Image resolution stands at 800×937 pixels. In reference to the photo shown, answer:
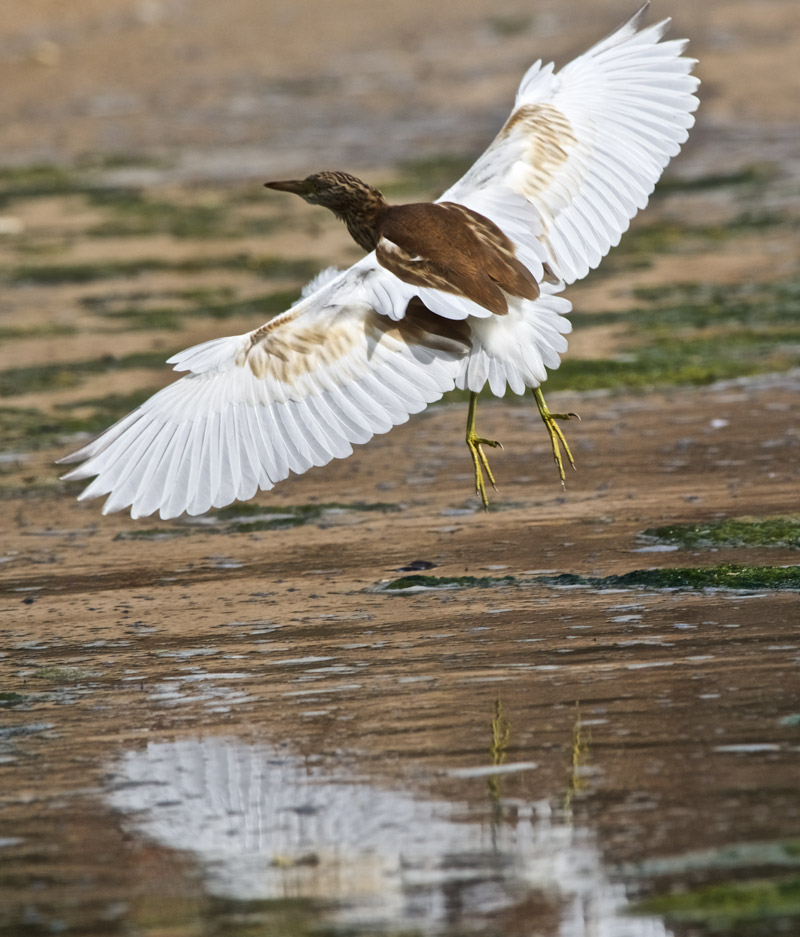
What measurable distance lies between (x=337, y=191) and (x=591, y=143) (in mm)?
1045

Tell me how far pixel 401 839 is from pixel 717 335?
242 inches

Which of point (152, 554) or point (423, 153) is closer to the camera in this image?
point (152, 554)

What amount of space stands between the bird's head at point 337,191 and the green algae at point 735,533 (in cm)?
167

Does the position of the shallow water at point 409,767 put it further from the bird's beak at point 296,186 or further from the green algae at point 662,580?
the bird's beak at point 296,186

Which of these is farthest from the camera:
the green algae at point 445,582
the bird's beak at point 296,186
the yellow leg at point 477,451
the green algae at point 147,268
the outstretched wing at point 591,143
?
the green algae at point 147,268

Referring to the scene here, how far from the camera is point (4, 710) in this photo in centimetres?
472

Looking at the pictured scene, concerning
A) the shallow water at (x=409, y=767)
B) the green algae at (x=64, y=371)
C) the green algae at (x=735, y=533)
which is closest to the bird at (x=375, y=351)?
the shallow water at (x=409, y=767)

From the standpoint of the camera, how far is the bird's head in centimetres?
665

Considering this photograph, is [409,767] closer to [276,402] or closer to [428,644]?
[428,644]

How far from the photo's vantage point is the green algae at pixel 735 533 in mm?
5742

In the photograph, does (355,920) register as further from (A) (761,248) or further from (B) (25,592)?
(A) (761,248)

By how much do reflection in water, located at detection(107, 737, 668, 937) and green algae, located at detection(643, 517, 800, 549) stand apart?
2084mm

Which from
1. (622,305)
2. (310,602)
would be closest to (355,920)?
(310,602)

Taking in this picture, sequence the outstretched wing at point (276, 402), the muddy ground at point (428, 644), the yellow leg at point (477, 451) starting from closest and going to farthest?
the muddy ground at point (428, 644), the outstretched wing at point (276, 402), the yellow leg at point (477, 451)
